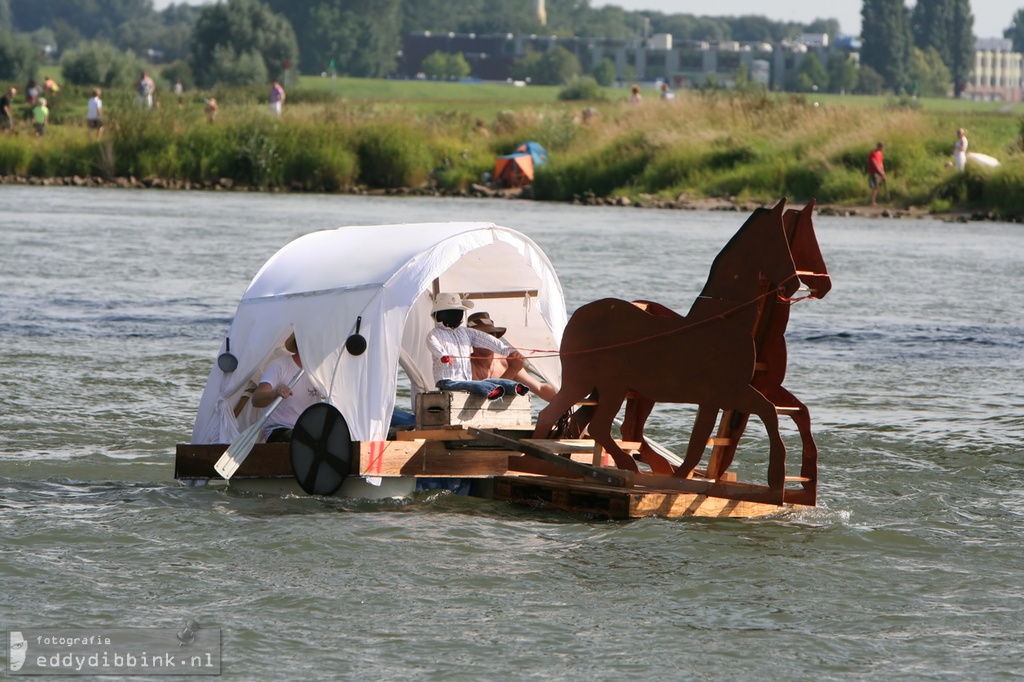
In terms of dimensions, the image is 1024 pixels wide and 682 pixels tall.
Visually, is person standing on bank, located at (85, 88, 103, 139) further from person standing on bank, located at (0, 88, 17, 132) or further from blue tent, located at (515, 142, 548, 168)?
blue tent, located at (515, 142, 548, 168)

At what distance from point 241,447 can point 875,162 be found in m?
35.0

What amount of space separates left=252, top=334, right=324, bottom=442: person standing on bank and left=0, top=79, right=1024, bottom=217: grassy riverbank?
35.0 meters

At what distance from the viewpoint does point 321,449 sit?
11.9 metres

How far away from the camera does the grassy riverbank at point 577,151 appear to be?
4709 cm

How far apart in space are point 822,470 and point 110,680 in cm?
755

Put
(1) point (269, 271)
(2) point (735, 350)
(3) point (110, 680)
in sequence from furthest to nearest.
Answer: (1) point (269, 271) → (2) point (735, 350) → (3) point (110, 680)

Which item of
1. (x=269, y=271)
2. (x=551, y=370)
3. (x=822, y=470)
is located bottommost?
(x=822, y=470)

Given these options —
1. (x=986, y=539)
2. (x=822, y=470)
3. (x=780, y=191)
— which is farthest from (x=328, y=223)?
(x=986, y=539)

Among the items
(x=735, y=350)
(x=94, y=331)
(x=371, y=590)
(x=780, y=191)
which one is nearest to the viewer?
(x=371, y=590)

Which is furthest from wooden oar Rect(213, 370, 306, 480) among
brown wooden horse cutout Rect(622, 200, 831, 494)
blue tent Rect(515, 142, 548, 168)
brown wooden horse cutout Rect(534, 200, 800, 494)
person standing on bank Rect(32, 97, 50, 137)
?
person standing on bank Rect(32, 97, 50, 137)

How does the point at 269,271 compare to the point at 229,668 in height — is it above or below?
above

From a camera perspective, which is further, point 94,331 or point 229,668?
point 94,331

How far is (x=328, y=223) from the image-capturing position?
37.9 m

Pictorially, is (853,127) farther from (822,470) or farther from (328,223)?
(822,470)
